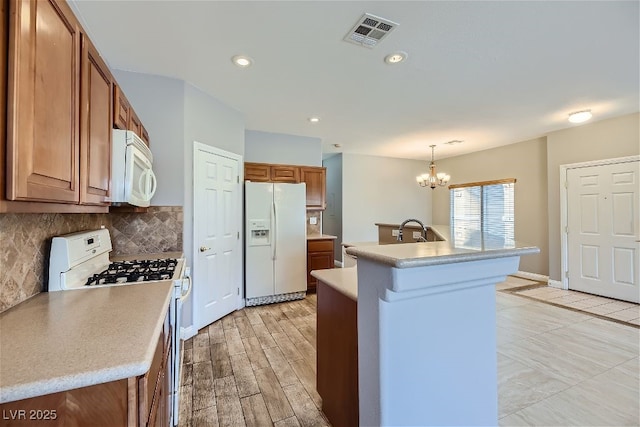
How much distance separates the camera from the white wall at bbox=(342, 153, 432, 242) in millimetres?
6434

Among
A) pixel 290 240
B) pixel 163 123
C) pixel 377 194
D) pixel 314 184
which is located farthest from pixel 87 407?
pixel 377 194

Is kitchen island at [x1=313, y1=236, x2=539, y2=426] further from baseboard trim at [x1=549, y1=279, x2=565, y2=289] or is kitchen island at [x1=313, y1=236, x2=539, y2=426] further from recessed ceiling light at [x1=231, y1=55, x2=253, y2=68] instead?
baseboard trim at [x1=549, y1=279, x2=565, y2=289]

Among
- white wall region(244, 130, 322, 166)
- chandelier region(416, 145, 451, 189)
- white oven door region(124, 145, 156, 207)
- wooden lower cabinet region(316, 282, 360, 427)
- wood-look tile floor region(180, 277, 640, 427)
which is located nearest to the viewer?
wooden lower cabinet region(316, 282, 360, 427)

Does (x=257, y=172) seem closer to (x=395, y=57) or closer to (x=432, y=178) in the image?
(x=395, y=57)

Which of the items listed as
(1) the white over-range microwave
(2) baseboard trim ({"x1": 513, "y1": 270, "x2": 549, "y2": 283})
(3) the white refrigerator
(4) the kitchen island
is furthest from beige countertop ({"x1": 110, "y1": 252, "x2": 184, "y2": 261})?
(2) baseboard trim ({"x1": 513, "y1": 270, "x2": 549, "y2": 283})

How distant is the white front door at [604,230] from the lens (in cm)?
387

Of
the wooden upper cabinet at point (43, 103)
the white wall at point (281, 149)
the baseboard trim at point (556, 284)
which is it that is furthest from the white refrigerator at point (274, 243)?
the baseboard trim at point (556, 284)

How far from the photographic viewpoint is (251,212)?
387 cm

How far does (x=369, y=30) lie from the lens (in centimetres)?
209

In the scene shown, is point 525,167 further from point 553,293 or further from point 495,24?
point 495,24

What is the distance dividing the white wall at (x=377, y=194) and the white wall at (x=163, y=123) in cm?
404

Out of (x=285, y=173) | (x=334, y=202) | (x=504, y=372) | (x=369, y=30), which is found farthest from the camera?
(x=334, y=202)

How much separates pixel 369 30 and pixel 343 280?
5.99 feet

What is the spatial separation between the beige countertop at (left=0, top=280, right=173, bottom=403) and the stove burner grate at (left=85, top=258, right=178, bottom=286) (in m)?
0.21
